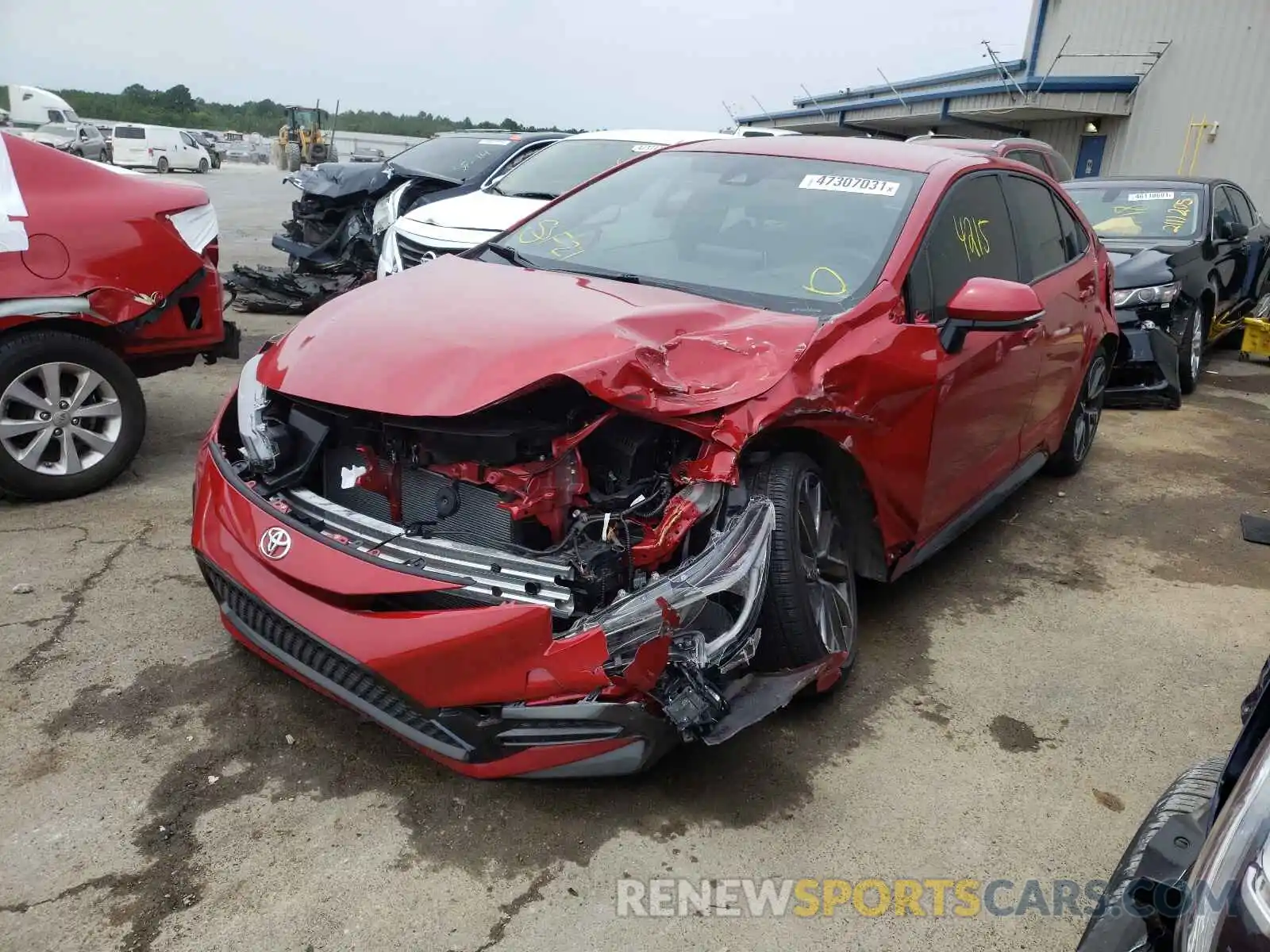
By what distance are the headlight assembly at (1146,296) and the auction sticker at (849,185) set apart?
14.5 feet

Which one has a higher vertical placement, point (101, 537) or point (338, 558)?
point (338, 558)

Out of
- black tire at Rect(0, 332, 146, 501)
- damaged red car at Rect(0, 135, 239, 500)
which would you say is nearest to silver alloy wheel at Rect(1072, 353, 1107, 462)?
damaged red car at Rect(0, 135, 239, 500)

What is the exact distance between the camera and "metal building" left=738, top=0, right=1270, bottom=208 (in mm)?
14797

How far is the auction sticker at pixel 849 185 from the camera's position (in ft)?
11.7

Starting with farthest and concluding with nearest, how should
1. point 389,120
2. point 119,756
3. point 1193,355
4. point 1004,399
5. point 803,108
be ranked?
1. point 389,120
2. point 803,108
3. point 1193,355
4. point 1004,399
5. point 119,756

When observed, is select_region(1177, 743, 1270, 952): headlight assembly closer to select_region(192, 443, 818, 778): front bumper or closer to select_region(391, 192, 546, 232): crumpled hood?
select_region(192, 443, 818, 778): front bumper

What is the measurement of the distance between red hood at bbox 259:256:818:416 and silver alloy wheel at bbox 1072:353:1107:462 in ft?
10.1

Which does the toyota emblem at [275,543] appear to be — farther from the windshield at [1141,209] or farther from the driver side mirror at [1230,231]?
the driver side mirror at [1230,231]

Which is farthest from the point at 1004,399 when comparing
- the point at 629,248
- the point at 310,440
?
the point at 310,440

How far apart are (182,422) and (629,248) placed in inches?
131

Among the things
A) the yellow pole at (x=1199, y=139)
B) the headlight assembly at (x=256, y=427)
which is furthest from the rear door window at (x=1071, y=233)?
the yellow pole at (x=1199, y=139)

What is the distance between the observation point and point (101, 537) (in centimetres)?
407

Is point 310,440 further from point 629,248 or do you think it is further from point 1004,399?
point 1004,399

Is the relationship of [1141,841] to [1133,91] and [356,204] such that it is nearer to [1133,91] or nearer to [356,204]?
[356,204]
